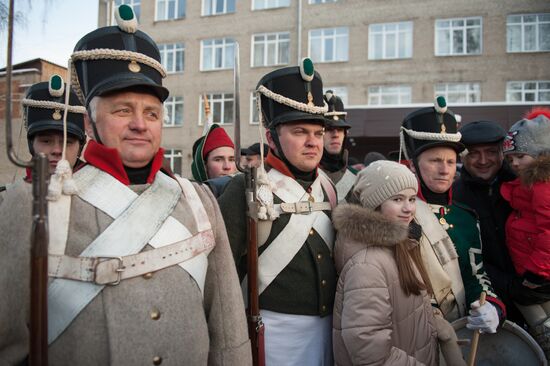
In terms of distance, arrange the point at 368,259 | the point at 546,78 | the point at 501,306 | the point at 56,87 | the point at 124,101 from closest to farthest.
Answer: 1. the point at 124,101
2. the point at 368,259
3. the point at 501,306
4. the point at 56,87
5. the point at 546,78

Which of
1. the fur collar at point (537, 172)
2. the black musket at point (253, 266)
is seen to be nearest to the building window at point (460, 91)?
the fur collar at point (537, 172)

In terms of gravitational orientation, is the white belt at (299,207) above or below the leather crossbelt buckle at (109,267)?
above

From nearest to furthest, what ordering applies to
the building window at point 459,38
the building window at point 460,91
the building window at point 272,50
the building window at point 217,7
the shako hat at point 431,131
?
the shako hat at point 431,131 < the building window at point 460,91 < the building window at point 459,38 < the building window at point 272,50 < the building window at point 217,7

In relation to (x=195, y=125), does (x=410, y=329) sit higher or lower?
lower

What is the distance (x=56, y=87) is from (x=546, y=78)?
68.7 feet

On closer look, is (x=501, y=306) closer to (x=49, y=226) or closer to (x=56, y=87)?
(x=49, y=226)

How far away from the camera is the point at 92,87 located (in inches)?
69.2

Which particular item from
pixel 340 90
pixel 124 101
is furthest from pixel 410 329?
pixel 340 90

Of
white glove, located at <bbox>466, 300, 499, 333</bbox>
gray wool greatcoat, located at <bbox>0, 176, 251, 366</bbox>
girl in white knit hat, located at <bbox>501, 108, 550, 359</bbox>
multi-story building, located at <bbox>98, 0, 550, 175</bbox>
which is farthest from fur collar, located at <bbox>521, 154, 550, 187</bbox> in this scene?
multi-story building, located at <bbox>98, 0, 550, 175</bbox>

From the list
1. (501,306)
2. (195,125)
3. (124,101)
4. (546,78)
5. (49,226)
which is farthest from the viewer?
(195,125)

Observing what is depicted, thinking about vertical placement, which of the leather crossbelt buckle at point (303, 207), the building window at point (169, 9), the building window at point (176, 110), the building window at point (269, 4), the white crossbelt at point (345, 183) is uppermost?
the building window at point (169, 9)

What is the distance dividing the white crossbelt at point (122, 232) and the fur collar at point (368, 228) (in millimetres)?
834

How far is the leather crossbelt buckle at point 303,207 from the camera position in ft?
8.08

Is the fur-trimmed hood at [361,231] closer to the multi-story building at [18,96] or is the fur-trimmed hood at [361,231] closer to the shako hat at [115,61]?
the shako hat at [115,61]
